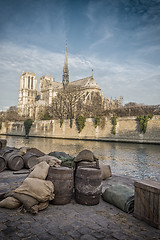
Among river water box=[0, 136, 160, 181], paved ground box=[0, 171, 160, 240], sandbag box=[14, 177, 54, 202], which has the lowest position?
river water box=[0, 136, 160, 181]

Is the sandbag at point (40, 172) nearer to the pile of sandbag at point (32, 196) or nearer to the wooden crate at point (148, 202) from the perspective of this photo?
the pile of sandbag at point (32, 196)

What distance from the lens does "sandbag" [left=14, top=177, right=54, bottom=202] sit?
371 centimetres

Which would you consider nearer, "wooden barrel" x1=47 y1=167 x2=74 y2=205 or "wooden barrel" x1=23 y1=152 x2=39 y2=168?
"wooden barrel" x1=47 y1=167 x2=74 y2=205

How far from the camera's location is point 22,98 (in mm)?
104812

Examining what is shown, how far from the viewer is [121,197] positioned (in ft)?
13.3

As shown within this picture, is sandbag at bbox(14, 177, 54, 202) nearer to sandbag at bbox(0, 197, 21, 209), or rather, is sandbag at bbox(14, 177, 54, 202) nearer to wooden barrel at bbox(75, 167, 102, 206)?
sandbag at bbox(0, 197, 21, 209)

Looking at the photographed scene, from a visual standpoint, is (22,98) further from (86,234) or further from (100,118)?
(86,234)

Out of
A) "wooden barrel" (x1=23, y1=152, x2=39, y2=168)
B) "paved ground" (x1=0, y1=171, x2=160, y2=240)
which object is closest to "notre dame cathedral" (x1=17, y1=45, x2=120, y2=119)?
"wooden barrel" (x1=23, y1=152, x2=39, y2=168)

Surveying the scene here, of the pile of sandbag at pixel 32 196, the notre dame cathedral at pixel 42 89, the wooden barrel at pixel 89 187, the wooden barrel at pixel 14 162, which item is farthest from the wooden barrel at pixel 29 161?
the notre dame cathedral at pixel 42 89

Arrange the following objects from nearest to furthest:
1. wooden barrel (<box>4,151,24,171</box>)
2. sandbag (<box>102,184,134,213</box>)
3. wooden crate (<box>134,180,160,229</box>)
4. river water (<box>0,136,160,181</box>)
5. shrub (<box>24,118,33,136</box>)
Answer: wooden crate (<box>134,180,160,229</box>)
sandbag (<box>102,184,134,213</box>)
wooden barrel (<box>4,151,24,171</box>)
river water (<box>0,136,160,181</box>)
shrub (<box>24,118,33,136</box>)

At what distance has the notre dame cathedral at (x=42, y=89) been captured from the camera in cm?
6834

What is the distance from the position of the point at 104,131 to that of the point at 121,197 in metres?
31.3

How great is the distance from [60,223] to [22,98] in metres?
107

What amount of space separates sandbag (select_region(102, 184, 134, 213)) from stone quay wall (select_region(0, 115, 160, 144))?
2532cm
